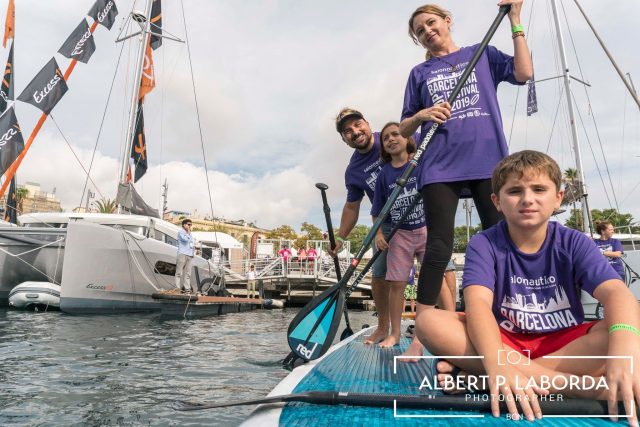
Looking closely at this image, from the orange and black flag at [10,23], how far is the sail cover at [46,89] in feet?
10.5

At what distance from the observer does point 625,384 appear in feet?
4.06

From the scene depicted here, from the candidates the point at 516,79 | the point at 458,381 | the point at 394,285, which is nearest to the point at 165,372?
the point at 394,285

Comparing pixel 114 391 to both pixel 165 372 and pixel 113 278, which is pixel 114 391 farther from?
pixel 113 278

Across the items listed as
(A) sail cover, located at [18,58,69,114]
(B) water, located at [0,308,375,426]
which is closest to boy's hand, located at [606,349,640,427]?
(B) water, located at [0,308,375,426]

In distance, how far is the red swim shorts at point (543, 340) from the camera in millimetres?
1560

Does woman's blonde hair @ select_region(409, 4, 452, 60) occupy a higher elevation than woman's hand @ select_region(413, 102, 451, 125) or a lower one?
higher

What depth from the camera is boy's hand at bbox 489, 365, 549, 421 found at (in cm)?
130

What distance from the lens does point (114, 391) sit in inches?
118

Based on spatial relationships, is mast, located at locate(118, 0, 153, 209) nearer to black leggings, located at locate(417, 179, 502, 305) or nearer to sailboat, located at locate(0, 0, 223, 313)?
sailboat, located at locate(0, 0, 223, 313)

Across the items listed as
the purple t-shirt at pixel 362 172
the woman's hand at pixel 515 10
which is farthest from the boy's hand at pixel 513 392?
the purple t-shirt at pixel 362 172

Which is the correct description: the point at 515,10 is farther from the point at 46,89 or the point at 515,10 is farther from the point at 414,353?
the point at 46,89

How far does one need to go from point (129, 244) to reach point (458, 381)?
10.6 meters

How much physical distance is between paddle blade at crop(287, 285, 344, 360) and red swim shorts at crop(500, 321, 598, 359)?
1223 millimetres

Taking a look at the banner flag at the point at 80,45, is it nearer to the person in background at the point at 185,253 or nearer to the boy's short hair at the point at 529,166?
the person in background at the point at 185,253
